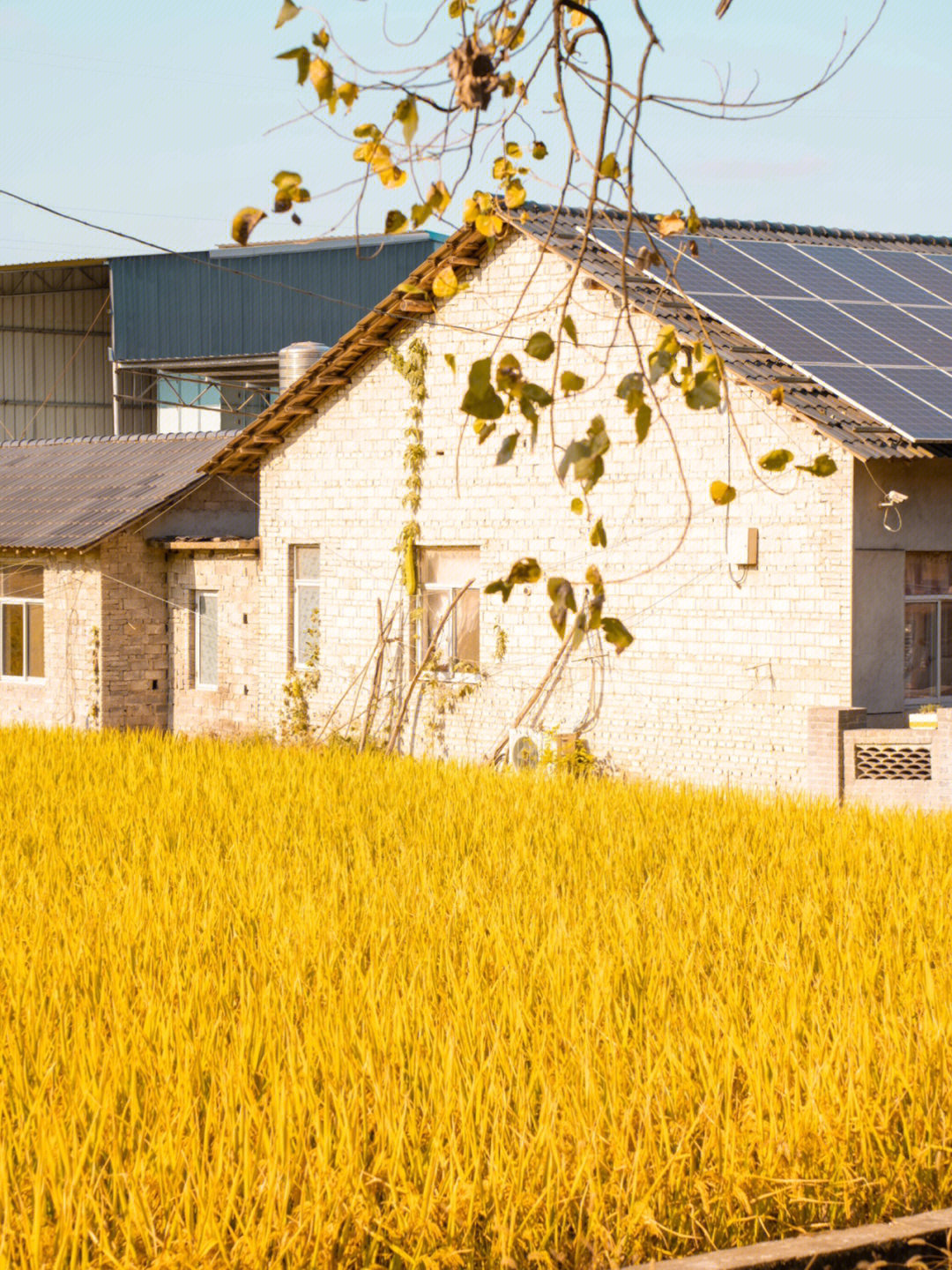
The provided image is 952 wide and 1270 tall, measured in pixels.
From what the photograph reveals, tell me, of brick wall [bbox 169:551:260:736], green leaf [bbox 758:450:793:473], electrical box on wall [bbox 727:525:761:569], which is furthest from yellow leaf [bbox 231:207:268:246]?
brick wall [bbox 169:551:260:736]

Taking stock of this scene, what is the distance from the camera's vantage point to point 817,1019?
6.15 metres

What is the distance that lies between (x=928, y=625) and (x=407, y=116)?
1220 centimetres

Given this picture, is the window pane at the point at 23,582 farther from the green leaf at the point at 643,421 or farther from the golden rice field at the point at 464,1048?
the green leaf at the point at 643,421

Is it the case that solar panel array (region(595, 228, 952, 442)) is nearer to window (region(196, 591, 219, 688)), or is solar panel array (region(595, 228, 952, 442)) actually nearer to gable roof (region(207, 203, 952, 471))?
gable roof (region(207, 203, 952, 471))

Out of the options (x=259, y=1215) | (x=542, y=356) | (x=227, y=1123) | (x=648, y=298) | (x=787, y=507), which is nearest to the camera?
(x=542, y=356)

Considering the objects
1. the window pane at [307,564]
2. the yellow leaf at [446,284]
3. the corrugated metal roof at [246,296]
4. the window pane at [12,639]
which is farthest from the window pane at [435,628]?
the corrugated metal roof at [246,296]

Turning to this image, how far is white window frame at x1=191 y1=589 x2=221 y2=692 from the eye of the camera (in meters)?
21.8

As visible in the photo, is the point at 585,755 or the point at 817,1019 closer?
the point at 817,1019

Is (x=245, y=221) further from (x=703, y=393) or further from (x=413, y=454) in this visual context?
(x=413, y=454)

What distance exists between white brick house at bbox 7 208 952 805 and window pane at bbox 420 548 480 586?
0.09 feet

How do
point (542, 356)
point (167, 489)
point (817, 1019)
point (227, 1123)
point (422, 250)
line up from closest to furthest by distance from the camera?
point (542, 356) → point (227, 1123) → point (817, 1019) → point (167, 489) → point (422, 250)

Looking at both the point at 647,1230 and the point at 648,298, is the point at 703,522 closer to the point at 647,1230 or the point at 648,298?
the point at 648,298

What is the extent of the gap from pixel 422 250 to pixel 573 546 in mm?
18165

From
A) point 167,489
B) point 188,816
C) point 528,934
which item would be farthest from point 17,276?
point 528,934
